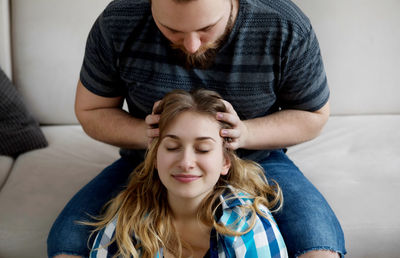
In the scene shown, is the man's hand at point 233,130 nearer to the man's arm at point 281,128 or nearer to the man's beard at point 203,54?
the man's arm at point 281,128

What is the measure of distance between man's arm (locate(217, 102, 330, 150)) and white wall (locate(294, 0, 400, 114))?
0.55 m

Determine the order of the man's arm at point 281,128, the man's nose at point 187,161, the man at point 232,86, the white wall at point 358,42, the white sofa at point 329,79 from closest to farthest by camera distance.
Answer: the man's nose at point 187,161 < the man at point 232,86 < the man's arm at point 281,128 < the white sofa at point 329,79 < the white wall at point 358,42

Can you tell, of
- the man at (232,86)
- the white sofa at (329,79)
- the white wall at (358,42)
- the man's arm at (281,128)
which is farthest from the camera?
the white wall at (358,42)

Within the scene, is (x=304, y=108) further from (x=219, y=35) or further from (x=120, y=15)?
(x=120, y=15)

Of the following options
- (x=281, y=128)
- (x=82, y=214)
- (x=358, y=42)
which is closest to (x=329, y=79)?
(x=358, y=42)

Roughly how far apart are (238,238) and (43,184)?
75 centimetres

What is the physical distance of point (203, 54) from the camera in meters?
1.29

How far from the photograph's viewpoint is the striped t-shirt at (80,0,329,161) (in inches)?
51.3

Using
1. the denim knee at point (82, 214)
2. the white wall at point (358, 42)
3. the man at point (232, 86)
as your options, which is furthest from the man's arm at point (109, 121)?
the white wall at point (358, 42)

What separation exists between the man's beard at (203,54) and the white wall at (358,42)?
739 mm

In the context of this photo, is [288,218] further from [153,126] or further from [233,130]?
[153,126]

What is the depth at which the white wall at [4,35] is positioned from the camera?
1913 millimetres

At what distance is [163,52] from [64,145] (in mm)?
735

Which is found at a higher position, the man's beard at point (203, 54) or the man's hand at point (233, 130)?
the man's beard at point (203, 54)
